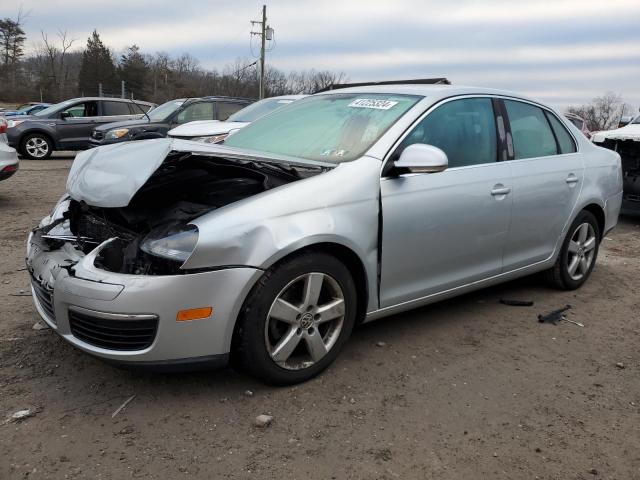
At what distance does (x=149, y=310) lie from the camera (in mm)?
2520

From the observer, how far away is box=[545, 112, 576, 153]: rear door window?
176 inches

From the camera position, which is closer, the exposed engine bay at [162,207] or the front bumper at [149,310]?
the front bumper at [149,310]

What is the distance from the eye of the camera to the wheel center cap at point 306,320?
2.90 metres

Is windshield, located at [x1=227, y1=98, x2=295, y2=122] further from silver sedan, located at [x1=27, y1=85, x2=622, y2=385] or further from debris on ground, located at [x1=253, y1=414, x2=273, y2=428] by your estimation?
debris on ground, located at [x1=253, y1=414, x2=273, y2=428]

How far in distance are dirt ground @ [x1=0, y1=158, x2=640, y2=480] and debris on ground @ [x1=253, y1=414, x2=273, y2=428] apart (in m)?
0.03

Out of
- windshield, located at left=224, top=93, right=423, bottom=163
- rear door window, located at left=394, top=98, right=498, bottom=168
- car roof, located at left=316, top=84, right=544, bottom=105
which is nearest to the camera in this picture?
windshield, located at left=224, top=93, right=423, bottom=163

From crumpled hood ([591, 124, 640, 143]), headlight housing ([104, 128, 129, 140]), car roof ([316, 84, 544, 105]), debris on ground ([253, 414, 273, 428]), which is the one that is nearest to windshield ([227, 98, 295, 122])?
headlight housing ([104, 128, 129, 140])

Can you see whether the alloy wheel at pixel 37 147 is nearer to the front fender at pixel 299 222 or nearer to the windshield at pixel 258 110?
the windshield at pixel 258 110

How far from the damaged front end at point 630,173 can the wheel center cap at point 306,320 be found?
6.59 meters

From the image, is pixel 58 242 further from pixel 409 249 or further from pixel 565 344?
pixel 565 344

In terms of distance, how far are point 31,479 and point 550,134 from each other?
4.02m

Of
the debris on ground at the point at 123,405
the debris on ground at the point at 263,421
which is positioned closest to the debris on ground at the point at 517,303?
the debris on ground at the point at 263,421

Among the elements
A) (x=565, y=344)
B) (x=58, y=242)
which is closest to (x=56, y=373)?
(x=58, y=242)

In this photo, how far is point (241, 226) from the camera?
2.63 m
